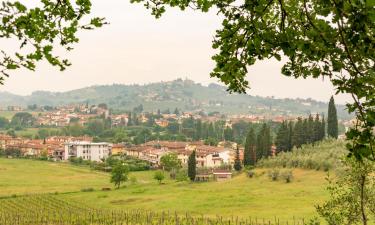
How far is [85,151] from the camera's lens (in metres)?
140

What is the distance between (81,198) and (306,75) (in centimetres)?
7005

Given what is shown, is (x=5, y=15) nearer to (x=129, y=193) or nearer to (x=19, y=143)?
(x=129, y=193)

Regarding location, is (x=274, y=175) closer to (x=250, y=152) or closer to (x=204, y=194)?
(x=204, y=194)

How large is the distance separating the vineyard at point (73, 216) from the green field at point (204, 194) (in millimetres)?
3167

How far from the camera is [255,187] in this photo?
64.8m

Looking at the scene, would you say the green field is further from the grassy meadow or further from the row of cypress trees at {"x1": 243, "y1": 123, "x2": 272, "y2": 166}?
the row of cypress trees at {"x1": 243, "y1": 123, "x2": 272, "y2": 166}

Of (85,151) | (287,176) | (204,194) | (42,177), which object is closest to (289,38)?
(204,194)

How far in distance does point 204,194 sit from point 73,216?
2006 cm

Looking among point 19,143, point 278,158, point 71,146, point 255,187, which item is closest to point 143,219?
point 255,187

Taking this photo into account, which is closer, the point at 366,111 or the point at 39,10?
the point at 366,111

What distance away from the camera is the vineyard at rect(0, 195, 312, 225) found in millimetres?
43406

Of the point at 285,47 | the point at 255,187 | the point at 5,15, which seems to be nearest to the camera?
the point at 285,47

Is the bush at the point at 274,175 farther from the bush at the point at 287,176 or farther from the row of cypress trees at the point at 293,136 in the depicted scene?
the row of cypress trees at the point at 293,136

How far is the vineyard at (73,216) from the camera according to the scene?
142 feet
